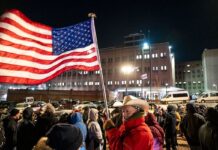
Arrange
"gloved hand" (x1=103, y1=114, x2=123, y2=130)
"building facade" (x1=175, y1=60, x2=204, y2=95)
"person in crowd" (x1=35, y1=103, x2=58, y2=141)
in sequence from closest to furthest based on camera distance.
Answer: "gloved hand" (x1=103, y1=114, x2=123, y2=130), "person in crowd" (x1=35, y1=103, x2=58, y2=141), "building facade" (x1=175, y1=60, x2=204, y2=95)

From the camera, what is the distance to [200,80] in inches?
4417

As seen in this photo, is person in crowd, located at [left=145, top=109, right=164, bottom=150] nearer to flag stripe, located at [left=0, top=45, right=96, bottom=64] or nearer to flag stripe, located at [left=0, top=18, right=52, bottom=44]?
flag stripe, located at [left=0, top=45, right=96, bottom=64]

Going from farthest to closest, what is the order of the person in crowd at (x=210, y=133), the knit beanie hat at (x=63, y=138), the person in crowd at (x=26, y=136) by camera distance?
the person in crowd at (x=26, y=136) < the person in crowd at (x=210, y=133) < the knit beanie hat at (x=63, y=138)

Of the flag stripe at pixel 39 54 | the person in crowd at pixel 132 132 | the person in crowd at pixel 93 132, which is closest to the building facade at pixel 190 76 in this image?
the flag stripe at pixel 39 54

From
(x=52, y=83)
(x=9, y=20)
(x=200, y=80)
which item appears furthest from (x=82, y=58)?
(x=200, y=80)

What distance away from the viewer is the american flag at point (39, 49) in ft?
19.0

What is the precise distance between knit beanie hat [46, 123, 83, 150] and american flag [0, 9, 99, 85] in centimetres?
383

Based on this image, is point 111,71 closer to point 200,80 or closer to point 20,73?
point 200,80

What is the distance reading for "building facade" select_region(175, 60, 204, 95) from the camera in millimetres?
112188

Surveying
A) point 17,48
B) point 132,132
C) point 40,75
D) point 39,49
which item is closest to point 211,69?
point 39,49

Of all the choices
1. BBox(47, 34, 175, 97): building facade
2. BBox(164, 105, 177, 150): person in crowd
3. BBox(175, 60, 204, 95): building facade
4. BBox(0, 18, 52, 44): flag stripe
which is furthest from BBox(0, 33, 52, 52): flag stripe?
BBox(175, 60, 204, 95): building facade

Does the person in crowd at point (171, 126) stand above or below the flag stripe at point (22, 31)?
below

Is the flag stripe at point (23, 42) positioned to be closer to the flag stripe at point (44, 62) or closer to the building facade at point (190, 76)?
the flag stripe at point (44, 62)

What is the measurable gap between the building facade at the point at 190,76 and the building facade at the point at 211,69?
20.5 metres
